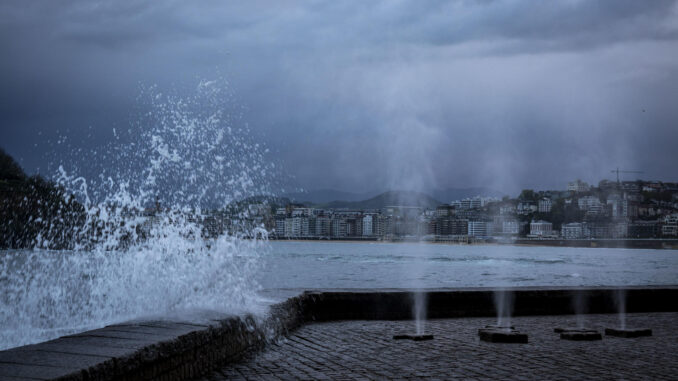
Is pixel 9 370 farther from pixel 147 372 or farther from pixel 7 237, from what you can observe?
pixel 7 237

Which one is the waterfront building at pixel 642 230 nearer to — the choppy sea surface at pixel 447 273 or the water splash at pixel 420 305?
the choppy sea surface at pixel 447 273

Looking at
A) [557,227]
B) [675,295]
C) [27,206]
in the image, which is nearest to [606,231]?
[557,227]

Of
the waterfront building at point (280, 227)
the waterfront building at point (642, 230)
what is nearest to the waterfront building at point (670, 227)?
the waterfront building at point (642, 230)

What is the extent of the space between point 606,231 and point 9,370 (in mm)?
128294

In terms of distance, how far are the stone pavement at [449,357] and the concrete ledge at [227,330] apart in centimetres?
22

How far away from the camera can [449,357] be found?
18.7ft

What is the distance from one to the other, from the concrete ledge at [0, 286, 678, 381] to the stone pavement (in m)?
0.22

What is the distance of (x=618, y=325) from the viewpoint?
827 centimetres

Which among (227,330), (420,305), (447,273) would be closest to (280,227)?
(447,273)

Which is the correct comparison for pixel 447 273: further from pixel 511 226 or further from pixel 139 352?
pixel 511 226

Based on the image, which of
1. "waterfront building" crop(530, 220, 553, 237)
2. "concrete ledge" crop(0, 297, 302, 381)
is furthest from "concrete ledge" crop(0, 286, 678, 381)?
"waterfront building" crop(530, 220, 553, 237)

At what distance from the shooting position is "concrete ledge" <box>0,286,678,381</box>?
11.3ft

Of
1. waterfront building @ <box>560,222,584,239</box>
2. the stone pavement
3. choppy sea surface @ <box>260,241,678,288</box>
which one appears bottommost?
choppy sea surface @ <box>260,241,678,288</box>

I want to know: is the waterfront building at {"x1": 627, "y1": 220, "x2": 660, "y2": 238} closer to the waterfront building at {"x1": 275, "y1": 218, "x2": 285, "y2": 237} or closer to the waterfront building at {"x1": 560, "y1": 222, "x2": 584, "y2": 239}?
the waterfront building at {"x1": 560, "y1": 222, "x2": 584, "y2": 239}
